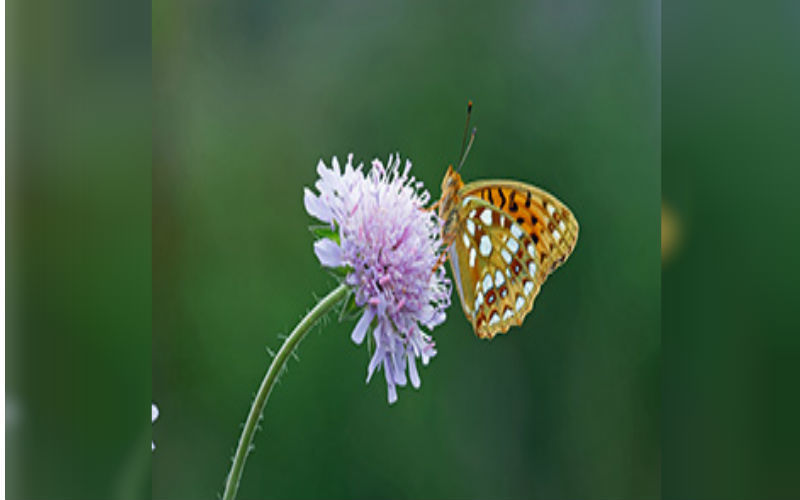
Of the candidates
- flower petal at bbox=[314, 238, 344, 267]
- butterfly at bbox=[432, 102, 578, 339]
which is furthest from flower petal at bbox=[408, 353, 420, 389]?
flower petal at bbox=[314, 238, 344, 267]

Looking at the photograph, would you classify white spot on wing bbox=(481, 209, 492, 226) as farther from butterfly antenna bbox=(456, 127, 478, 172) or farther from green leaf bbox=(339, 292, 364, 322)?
green leaf bbox=(339, 292, 364, 322)

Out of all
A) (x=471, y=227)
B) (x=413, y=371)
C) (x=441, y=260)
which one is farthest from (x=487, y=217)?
(x=413, y=371)

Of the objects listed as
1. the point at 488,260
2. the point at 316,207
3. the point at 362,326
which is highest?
the point at 316,207

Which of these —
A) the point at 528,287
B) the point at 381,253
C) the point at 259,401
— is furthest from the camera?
the point at 528,287

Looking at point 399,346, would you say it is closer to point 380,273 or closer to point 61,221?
point 380,273

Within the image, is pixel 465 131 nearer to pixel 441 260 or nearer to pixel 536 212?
pixel 536 212

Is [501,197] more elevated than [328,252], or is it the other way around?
[501,197]

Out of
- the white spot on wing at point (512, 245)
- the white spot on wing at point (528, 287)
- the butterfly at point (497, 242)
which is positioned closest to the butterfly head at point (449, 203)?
the butterfly at point (497, 242)
